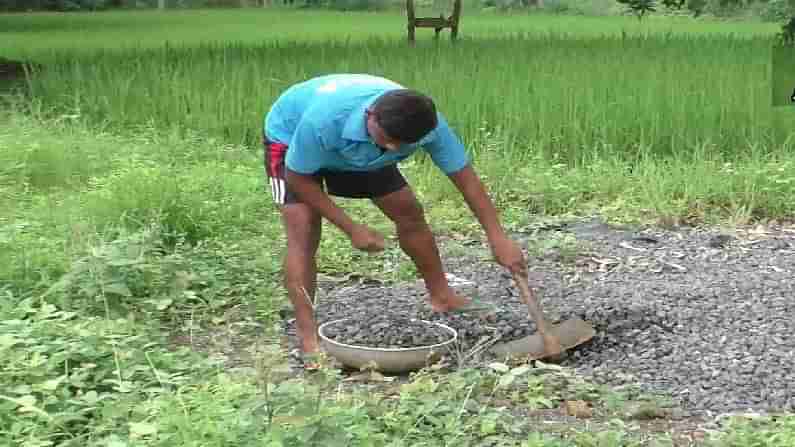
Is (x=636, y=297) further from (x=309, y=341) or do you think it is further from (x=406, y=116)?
(x=406, y=116)

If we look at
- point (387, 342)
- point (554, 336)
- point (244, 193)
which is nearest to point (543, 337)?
point (554, 336)

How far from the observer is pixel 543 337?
3.12 meters

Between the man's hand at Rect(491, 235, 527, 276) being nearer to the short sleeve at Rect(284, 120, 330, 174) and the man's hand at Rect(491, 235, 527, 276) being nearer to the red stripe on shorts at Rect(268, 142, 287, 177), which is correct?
the short sleeve at Rect(284, 120, 330, 174)

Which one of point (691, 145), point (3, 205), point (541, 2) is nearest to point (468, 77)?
point (691, 145)

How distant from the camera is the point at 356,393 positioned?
9.25 ft

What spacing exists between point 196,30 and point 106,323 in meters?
15.5

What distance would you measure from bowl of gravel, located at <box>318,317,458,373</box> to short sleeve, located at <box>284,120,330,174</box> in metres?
0.53

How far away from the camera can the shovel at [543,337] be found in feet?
10.2

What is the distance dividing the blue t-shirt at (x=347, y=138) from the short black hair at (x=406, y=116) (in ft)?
0.28

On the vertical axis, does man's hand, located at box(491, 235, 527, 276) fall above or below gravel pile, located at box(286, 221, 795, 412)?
above

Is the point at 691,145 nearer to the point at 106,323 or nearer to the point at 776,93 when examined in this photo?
the point at 776,93

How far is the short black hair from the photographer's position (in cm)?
271

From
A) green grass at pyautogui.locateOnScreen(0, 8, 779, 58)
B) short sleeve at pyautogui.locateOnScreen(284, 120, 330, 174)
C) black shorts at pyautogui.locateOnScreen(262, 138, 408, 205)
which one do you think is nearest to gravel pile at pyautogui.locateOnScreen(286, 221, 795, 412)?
black shorts at pyautogui.locateOnScreen(262, 138, 408, 205)

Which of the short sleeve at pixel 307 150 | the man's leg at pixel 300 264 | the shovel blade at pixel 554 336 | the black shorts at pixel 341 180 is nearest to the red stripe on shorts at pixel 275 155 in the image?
the black shorts at pixel 341 180
